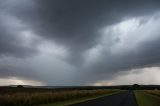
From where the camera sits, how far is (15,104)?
31.2 meters

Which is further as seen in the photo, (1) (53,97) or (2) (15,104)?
(1) (53,97)

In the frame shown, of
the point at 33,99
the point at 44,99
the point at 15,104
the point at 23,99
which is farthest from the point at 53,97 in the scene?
the point at 15,104

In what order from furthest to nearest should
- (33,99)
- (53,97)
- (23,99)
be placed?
(53,97)
(33,99)
(23,99)

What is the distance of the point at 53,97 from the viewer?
44.4 meters

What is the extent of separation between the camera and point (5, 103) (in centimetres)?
3031

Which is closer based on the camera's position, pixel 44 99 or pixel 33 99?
pixel 33 99

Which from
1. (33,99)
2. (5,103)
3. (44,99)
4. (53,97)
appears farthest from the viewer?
(53,97)

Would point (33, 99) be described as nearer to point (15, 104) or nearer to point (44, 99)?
point (44, 99)

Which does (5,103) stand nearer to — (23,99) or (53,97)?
(23,99)

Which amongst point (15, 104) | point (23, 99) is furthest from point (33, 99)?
point (15, 104)

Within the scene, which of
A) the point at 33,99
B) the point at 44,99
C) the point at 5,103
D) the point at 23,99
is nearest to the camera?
the point at 5,103

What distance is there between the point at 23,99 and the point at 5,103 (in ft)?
13.8

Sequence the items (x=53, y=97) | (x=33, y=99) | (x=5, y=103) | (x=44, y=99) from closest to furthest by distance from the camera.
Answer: (x=5, y=103) → (x=33, y=99) → (x=44, y=99) → (x=53, y=97)

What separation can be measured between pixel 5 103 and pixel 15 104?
4.11ft
